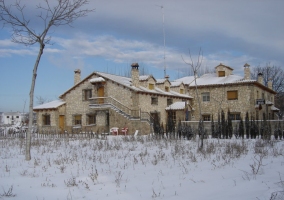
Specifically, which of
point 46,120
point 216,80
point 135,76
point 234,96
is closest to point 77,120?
point 46,120

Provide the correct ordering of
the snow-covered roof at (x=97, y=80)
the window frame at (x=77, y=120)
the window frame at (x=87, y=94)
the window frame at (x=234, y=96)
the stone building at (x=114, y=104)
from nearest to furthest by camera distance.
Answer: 1. the stone building at (x=114, y=104)
2. the snow-covered roof at (x=97, y=80)
3. the window frame at (x=87, y=94)
4. the window frame at (x=77, y=120)
5. the window frame at (x=234, y=96)

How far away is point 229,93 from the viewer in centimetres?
3316

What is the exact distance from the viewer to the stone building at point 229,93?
105ft

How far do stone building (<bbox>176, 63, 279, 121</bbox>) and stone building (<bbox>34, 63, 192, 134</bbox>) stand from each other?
80.7 inches

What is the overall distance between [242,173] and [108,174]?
132 inches

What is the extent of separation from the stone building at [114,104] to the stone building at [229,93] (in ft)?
Answer: 6.73

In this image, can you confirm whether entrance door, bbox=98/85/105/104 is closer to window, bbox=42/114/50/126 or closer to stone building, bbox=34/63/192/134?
stone building, bbox=34/63/192/134

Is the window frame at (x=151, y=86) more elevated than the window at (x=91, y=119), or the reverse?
the window frame at (x=151, y=86)

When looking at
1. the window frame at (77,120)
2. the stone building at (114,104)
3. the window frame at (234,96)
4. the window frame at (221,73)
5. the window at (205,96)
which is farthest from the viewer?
the window frame at (221,73)

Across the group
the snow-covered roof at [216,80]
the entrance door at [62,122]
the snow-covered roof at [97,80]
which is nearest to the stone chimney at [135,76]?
the snow-covered roof at [97,80]

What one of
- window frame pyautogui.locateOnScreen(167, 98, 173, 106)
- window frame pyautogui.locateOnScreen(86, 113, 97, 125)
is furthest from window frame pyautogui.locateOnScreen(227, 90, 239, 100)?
window frame pyautogui.locateOnScreen(86, 113, 97, 125)

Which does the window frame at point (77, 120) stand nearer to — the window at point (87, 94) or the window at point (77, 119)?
the window at point (77, 119)

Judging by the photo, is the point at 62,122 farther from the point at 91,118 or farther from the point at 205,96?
the point at 205,96

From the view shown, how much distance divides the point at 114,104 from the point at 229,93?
13.6 m
